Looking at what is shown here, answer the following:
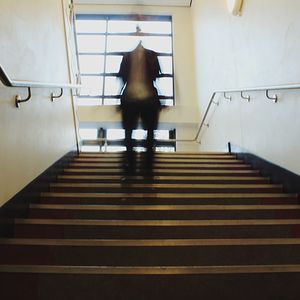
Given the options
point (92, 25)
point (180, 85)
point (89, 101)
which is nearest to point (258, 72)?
point (180, 85)

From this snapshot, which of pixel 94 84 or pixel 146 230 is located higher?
pixel 94 84

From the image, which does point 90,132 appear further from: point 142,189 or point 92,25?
point 142,189

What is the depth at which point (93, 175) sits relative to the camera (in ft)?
10.4

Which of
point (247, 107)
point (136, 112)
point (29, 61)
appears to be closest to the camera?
point (29, 61)

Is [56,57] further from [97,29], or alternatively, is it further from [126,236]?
[97,29]

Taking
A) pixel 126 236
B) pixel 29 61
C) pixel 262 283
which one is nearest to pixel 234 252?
pixel 262 283

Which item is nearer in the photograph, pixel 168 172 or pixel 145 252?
pixel 145 252

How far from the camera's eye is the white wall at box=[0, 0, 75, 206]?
195 centimetres

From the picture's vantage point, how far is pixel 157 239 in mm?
1898

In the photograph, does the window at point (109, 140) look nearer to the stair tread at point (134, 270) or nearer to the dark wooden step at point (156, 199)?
the dark wooden step at point (156, 199)

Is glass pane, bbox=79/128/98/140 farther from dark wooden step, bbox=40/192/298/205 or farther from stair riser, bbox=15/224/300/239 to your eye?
stair riser, bbox=15/224/300/239

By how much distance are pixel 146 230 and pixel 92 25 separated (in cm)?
759

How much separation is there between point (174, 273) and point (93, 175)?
1906 mm

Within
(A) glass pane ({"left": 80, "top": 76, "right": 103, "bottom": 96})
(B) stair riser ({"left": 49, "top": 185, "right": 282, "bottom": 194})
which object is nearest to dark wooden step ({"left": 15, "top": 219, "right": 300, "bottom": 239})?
(B) stair riser ({"left": 49, "top": 185, "right": 282, "bottom": 194})
